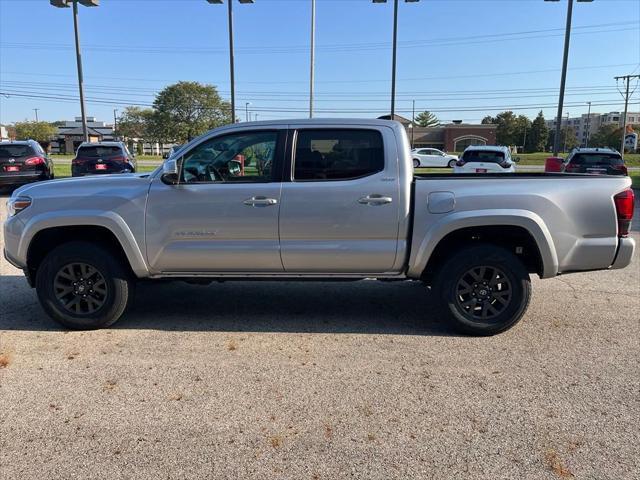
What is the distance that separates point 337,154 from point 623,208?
257 cm

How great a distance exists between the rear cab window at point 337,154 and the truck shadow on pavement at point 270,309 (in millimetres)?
1479

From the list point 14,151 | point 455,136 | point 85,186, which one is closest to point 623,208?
point 85,186

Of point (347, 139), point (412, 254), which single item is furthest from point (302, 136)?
point (412, 254)

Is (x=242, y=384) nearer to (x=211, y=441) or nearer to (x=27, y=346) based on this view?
(x=211, y=441)

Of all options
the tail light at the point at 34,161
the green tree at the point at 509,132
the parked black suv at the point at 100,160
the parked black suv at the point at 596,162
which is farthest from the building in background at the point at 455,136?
the tail light at the point at 34,161

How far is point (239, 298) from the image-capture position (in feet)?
19.5

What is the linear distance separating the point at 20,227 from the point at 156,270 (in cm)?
130

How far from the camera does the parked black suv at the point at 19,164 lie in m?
15.3

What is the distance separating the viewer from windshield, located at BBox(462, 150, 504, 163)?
58.7 feet

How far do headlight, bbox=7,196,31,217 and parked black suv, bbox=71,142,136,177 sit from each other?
1200cm

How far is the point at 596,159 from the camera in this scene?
1555 centimetres

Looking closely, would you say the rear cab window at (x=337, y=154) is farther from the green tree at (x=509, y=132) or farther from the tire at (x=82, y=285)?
A: the green tree at (x=509, y=132)

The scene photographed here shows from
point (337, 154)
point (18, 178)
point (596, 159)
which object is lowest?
point (18, 178)

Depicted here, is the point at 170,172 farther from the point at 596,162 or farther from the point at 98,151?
the point at 596,162
